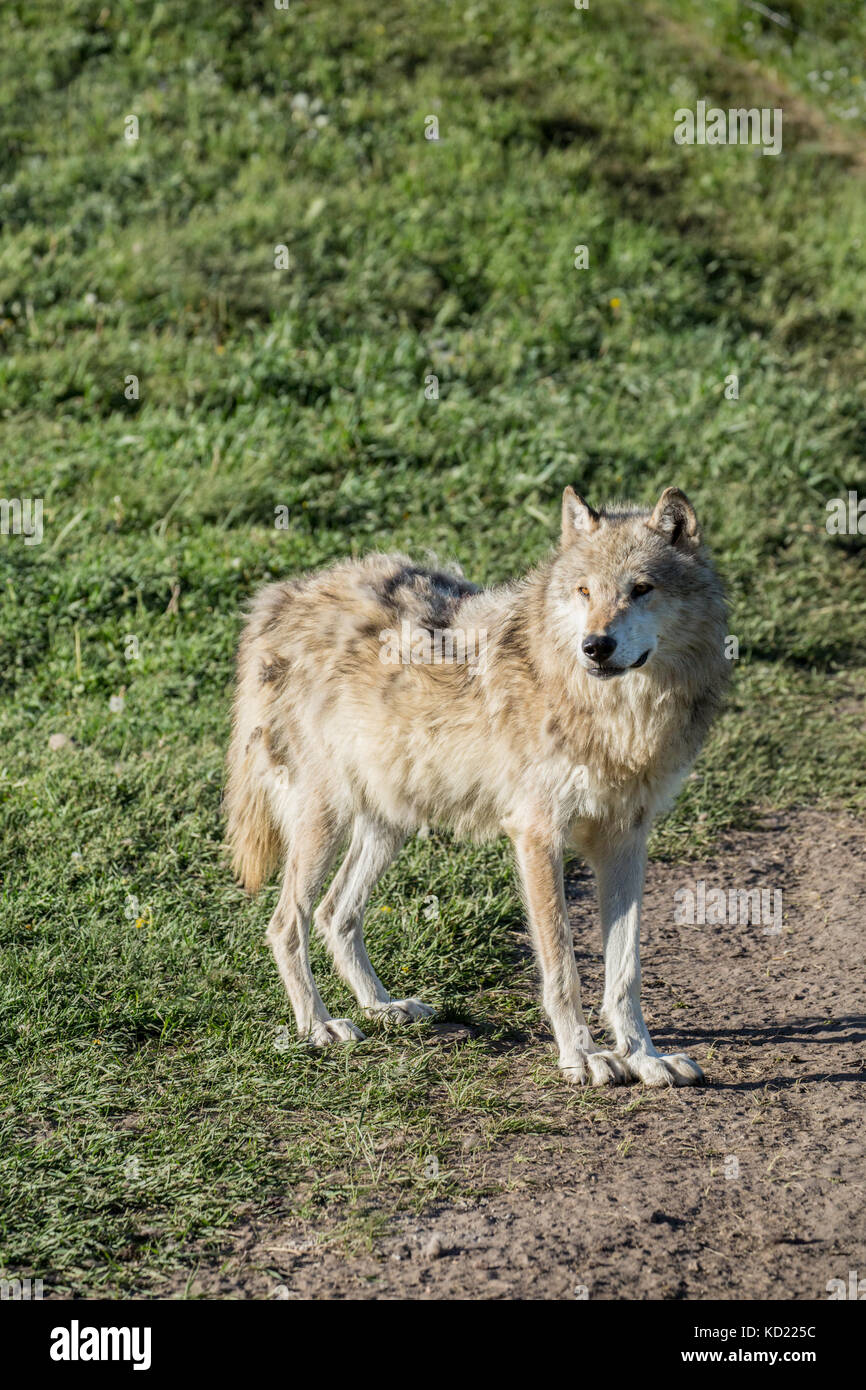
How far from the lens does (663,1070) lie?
4.50m

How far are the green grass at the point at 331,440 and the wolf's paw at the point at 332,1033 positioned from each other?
9 cm

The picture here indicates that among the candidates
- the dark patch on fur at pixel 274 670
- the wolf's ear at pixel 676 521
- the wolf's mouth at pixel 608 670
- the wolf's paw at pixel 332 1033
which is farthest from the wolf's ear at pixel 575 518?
the wolf's paw at pixel 332 1033

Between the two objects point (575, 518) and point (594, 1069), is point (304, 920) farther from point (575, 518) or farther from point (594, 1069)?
point (575, 518)

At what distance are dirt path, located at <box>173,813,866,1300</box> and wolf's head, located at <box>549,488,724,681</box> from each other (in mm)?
1436

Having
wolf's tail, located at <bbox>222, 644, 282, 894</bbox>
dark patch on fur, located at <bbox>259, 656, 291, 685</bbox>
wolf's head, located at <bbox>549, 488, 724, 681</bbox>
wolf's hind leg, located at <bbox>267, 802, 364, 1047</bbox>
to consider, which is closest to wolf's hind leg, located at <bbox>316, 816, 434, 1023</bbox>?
wolf's hind leg, located at <bbox>267, 802, 364, 1047</bbox>

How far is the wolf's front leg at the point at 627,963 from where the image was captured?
4.52 metres

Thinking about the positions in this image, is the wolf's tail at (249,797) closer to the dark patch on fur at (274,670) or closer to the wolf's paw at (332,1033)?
the dark patch on fur at (274,670)

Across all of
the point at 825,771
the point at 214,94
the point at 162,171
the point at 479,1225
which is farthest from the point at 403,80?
the point at 479,1225

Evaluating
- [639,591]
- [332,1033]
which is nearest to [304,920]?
[332,1033]

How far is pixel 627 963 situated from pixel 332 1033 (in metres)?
1.12

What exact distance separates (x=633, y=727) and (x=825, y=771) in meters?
2.85

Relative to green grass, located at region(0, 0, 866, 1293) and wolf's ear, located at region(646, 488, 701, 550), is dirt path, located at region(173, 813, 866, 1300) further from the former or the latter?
wolf's ear, located at region(646, 488, 701, 550)

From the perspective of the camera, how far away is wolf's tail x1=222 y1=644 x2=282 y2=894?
531 cm

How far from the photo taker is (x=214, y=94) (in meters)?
13.5
